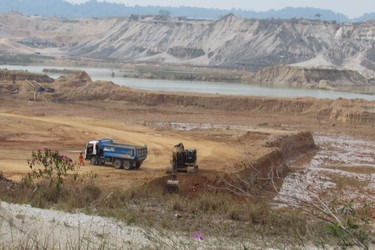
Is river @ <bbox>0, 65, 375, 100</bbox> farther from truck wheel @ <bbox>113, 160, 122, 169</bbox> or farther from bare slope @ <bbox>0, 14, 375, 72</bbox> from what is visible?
bare slope @ <bbox>0, 14, 375, 72</bbox>

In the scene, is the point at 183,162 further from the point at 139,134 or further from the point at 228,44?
the point at 228,44

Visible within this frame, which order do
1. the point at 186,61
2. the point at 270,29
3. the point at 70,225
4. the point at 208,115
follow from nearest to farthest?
the point at 70,225, the point at 208,115, the point at 186,61, the point at 270,29

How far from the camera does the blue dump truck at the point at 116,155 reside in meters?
22.6

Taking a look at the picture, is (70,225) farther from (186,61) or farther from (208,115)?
(186,61)

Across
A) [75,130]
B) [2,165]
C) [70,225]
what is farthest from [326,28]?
[70,225]

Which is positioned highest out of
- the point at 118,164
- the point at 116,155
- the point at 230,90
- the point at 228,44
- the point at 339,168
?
the point at 228,44

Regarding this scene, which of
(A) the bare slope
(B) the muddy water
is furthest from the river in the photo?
(A) the bare slope

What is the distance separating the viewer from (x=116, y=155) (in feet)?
74.8

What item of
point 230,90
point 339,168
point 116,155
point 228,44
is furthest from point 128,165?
point 228,44

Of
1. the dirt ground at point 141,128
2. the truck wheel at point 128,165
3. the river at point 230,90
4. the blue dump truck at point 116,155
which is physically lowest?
the river at point 230,90

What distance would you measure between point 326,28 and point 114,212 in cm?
15253

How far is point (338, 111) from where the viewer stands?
48875 mm

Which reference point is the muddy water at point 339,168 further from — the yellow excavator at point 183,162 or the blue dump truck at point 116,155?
the blue dump truck at point 116,155

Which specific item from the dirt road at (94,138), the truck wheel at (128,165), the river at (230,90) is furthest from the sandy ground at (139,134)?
the river at (230,90)
